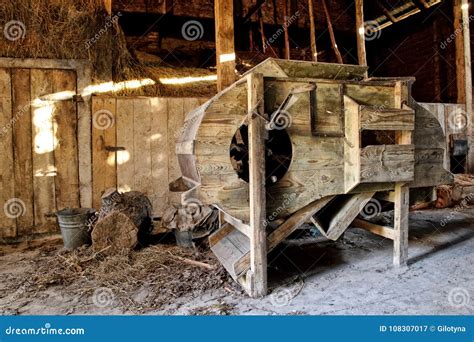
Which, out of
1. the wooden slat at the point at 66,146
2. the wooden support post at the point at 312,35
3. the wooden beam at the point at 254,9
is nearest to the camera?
the wooden slat at the point at 66,146

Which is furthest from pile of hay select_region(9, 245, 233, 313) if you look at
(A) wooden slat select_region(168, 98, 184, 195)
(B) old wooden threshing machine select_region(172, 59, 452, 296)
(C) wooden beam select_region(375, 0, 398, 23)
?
(C) wooden beam select_region(375, 0, 398, 23)

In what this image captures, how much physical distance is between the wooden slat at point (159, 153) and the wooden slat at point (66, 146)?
1076 mm

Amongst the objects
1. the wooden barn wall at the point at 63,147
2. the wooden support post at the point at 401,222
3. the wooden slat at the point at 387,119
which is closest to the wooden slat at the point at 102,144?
the wooden barn wall at the point at 63,147

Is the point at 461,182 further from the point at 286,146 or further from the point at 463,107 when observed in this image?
the point at 286,146

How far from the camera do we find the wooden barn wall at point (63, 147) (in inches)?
182

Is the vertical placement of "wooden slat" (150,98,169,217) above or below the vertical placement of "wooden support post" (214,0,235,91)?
below

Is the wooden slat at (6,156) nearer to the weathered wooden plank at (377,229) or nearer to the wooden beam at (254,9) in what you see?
the weathered wooden plank at (377,229)

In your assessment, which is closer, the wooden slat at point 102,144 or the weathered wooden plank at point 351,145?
the weathered wooden plank at point 351,145

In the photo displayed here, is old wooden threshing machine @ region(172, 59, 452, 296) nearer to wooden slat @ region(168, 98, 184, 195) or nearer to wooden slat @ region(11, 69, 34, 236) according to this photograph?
wooden slat @ region(168, 98, 184, 195)

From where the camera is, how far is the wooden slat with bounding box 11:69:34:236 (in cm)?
462

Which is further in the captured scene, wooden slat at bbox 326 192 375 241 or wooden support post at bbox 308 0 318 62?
wooden support post at bbox 308 0 318 62

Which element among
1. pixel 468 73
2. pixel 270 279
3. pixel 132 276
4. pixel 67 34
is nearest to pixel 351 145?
pixel 270 279

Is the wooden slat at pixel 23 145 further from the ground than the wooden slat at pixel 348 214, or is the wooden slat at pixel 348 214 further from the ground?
the wooden slat at pixel 23 145

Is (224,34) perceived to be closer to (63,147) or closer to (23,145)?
(63,147)
